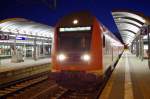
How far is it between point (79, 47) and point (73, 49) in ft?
0.82

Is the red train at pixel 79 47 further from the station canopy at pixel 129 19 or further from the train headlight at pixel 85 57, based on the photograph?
the station canopy at pixel 129 19

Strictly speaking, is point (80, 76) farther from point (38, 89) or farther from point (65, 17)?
point (38, 89)

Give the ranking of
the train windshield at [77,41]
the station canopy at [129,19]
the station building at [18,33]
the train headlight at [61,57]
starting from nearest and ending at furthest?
the train windshield at [77,41] < the train headlight at [61,57] < the station building at [18,33] < the station canopy at [129,19]

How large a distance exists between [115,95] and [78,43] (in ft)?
8.13

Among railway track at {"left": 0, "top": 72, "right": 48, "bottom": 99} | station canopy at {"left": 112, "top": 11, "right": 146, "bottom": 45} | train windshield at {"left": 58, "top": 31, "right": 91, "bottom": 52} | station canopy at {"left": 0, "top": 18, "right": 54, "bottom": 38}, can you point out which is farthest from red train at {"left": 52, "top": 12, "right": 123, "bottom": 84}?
station canopy at {"left": 112, "top": 11, "right": 146, "bottom": 45}

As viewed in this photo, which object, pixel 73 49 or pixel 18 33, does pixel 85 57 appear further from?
pixel 18 33

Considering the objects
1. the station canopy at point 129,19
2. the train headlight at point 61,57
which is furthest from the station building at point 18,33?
the train headlight at point 61,57

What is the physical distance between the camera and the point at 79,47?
1062 centimetres

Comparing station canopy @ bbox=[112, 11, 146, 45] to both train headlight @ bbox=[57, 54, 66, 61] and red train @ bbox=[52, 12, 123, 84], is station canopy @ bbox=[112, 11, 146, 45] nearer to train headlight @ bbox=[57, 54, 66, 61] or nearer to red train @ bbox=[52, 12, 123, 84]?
red train @ bbox=[52, 12, 123, 84]

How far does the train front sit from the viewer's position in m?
10.4

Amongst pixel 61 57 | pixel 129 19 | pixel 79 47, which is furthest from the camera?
pixel 129 19

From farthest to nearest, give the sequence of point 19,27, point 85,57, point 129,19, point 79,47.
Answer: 1. point 129,19
2. point 19,27
3. point 79,47
4. point 85,57

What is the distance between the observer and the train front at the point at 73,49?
1041 centimetres

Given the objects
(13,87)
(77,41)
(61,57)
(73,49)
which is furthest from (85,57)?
(13,87)
